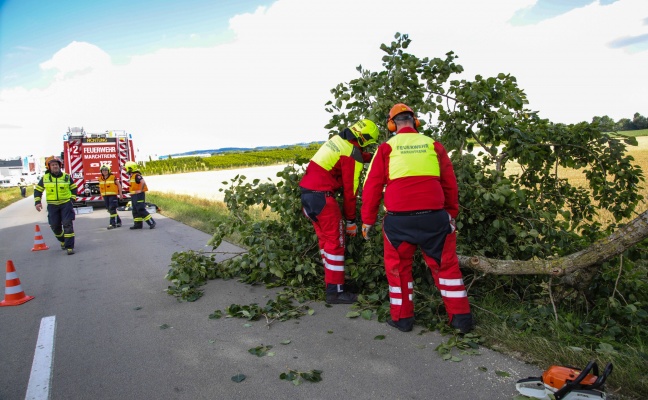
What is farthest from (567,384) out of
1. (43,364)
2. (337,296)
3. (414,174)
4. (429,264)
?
(43,364)

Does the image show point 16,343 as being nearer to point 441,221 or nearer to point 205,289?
point 205,289

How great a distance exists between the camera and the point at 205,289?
586cm

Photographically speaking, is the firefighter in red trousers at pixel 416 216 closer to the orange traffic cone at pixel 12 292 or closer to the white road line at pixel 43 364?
the white road line at pixel 43 364

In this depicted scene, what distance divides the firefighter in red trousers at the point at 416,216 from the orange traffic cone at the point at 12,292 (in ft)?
15.5

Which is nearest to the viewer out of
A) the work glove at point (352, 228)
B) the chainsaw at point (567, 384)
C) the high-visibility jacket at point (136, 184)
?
the chainsaw at point (567, 384)

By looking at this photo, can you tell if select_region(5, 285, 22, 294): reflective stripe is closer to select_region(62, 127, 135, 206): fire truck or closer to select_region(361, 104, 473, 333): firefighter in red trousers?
select_region(361, 104, 473, 333): firefighter in red trousers

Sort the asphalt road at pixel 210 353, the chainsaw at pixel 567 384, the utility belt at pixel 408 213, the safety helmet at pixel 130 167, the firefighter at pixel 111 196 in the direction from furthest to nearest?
the firefighter at pixel 111 196 < the safety helmet at pixel 130 167 < the utility belt at pixel 408 213 < the asphalt road at pixel 210 353 < the chainsaw at pixel 567 384

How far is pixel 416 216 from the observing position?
3.93m

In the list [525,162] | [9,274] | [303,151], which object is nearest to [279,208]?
[303,151]

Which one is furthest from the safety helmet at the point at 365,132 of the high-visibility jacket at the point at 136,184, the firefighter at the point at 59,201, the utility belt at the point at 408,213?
the high-visibility jacket at the point at 136,184

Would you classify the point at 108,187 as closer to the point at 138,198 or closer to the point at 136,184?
the point at 138,198

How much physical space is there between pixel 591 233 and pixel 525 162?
108cm

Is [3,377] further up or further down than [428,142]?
further down

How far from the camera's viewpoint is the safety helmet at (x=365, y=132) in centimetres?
488
